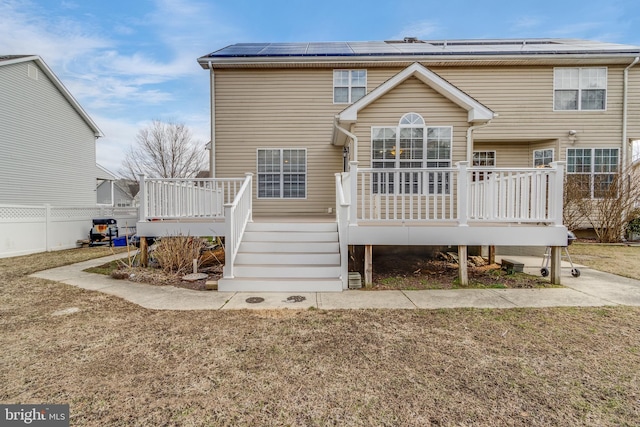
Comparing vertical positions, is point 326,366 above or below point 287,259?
below

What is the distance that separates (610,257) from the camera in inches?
335

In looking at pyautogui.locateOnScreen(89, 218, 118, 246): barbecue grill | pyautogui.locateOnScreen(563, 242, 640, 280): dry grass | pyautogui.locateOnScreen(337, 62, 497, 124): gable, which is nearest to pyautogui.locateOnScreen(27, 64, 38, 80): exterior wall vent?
pyautogui.locateOnScreen(89, 218, 118, 246): barbecue grill

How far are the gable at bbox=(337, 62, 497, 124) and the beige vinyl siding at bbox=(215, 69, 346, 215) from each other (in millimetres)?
3357

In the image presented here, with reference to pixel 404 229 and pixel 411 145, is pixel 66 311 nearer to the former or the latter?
pixel 404 229

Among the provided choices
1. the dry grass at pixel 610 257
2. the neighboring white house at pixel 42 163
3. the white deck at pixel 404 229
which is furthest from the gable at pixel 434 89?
the neighboring white house at pixel 42 163

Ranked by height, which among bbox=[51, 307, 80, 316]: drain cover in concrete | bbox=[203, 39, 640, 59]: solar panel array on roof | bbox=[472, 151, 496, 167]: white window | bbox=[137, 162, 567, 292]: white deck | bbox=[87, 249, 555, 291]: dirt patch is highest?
bbox=[203, 39, 640, 59]: solar panel array on roof

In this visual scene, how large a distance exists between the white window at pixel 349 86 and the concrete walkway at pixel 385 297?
25.1 feet

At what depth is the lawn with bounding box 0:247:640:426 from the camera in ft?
7.37

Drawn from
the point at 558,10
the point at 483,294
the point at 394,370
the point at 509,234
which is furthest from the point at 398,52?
the point at 558,10

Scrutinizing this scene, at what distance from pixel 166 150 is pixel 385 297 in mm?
26884

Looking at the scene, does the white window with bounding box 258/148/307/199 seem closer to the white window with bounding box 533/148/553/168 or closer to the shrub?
the shrub

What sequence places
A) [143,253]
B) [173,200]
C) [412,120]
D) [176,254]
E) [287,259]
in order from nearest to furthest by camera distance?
[287,259], [176,254], [173,200], [143,253], [412,120]

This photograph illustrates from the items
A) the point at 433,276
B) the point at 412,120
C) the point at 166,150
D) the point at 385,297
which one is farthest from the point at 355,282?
the point at 166,150

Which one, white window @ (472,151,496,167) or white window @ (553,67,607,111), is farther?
white window @ (472,151,496,167)
